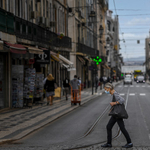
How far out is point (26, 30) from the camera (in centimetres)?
2295

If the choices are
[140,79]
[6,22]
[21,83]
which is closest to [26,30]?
[21,83]

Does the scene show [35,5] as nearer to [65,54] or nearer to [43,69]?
[43,69]

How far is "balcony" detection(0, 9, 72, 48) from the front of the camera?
60.3 feet

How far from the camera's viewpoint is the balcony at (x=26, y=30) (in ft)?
60.3

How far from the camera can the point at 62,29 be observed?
36.1m

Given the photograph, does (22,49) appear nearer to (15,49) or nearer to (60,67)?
(15,49)

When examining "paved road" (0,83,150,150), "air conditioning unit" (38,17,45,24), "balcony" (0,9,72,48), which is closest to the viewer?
"paved road" (0,83,150,150)

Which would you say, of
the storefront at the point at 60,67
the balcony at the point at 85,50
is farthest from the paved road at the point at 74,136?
the balcony at the point at 85,50

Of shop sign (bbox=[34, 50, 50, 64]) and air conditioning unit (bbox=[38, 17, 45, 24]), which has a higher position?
Result: air conditioning unit (bbox=[38, 17, 45, 24])

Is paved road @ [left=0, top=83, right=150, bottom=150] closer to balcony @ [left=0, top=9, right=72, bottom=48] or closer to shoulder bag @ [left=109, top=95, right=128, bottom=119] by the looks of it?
shoulder bag @ [left=109, top=95, right=128, bottom=119]

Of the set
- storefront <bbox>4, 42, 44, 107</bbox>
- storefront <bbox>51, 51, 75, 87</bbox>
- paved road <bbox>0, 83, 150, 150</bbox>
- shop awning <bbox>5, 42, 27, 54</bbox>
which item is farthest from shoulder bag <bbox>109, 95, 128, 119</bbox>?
storefront <bbox>51, 51, 75, 87</bbox>

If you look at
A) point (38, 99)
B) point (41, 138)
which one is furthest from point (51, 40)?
point (41, 138)

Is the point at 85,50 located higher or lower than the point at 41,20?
lower

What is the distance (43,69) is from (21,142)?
59.6 feet
